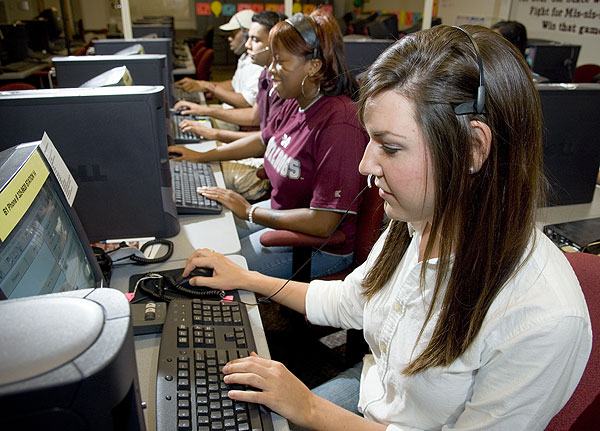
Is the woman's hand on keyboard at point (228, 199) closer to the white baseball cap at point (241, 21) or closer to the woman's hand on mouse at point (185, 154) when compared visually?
the woman's hand on mouse at point (185, 154)

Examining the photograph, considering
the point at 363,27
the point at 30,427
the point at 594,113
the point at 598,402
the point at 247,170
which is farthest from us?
the point at 363,27

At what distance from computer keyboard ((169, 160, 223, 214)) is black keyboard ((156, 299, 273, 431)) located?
0.55 m

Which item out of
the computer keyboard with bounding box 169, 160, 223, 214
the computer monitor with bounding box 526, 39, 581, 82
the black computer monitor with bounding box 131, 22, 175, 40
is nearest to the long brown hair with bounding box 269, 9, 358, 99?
the computer keyboard with bounding box 169, 160, 223, 214

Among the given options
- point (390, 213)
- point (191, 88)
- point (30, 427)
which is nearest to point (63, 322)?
point (30, 427)

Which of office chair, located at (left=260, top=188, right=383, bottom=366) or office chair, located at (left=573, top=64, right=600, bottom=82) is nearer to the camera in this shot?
office chair, located at (left=260, top=188, right=383, bottom=366)

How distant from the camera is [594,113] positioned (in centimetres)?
153

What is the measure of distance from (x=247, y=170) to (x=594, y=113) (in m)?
1.38

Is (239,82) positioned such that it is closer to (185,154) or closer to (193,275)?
(185,154)

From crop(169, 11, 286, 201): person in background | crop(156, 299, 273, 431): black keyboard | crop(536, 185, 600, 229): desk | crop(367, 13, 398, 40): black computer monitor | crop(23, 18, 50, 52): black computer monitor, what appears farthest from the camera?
crop(23, 18, 50, 52): black computer monitor

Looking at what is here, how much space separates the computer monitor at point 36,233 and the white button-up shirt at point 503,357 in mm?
557

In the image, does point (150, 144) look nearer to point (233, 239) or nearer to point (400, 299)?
point (233, 239)

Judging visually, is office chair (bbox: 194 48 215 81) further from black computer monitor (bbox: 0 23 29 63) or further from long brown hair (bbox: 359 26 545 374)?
long brown hair (bbox: 359 26 545 374)

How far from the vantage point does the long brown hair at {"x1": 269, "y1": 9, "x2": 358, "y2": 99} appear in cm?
161

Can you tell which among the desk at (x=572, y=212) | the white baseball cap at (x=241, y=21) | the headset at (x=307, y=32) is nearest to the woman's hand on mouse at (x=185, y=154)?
the headset at (x=307, y=32)
